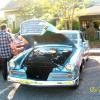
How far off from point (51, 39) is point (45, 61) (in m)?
1.19

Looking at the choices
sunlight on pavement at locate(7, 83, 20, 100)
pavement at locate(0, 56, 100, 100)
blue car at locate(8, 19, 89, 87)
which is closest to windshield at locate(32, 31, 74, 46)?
blue car at locate(8, 19, 89, 87)

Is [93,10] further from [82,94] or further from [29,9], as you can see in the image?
[82,94]

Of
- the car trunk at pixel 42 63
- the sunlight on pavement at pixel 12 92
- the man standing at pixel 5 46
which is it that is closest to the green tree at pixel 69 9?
the man standing at pixel 5 46

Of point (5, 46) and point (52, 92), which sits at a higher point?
point (5, 46)

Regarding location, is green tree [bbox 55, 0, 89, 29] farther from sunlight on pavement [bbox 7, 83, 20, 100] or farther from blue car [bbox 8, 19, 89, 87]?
sunlight on pavement [bbox 7, 83, 20, 100]

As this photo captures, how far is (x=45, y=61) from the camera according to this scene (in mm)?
8055

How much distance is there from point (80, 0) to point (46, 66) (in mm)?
15121

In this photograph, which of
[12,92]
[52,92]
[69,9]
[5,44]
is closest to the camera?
[52,92]

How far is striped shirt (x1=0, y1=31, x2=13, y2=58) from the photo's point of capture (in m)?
A: 9.03

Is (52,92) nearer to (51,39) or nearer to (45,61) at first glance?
(45,61)

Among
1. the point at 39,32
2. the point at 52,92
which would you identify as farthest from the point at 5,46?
the point at 52,92

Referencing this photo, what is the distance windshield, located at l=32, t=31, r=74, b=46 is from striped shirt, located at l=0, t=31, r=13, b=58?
2.68 feet

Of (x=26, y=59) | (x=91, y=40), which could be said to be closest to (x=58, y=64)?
(x=26, y=59)

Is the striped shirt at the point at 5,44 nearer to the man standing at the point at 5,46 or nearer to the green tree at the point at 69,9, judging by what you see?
the man standing at the point at 5,46
